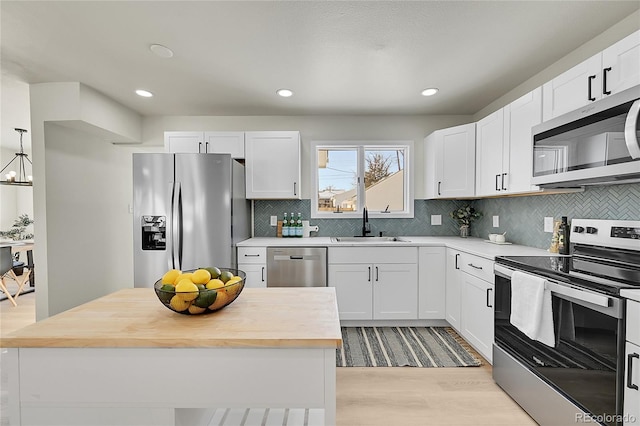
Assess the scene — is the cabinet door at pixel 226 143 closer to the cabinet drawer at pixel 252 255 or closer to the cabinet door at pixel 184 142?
the cabinet door at pixel 184 142

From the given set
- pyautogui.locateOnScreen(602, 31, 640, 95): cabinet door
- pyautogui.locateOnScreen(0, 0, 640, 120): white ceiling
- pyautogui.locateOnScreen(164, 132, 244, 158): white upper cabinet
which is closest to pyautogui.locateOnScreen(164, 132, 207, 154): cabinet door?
pyautogui.locateOnScreen(164, 132, 244, 158): white upper cabinet

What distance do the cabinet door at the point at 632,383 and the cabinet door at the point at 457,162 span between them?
2.00 m

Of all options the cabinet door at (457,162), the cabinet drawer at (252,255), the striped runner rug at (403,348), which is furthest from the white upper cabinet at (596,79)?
the cabinet drawer at (252,255)

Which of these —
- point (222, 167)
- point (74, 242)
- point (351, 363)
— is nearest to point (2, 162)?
point (74, 242)

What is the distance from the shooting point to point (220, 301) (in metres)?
1.13

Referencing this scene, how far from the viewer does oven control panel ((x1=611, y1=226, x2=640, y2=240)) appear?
65.7 inches

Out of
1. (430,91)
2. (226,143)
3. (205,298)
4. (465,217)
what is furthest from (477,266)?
(226,143)

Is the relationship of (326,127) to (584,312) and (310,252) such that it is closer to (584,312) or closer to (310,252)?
(310,252)

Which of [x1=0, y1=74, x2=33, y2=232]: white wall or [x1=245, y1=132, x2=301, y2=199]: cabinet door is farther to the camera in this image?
[x1=245, y1=132, x2=301, y2=199]: cabinet door

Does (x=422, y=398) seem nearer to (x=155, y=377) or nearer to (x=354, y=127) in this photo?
(x=155, y=377)

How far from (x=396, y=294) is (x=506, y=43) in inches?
92.0

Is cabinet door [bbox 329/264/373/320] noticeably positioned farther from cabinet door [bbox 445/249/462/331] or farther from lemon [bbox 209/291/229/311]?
lemon [bbox 209/291/229/311]

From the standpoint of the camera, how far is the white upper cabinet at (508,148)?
2193mm

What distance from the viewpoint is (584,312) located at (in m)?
1.42
